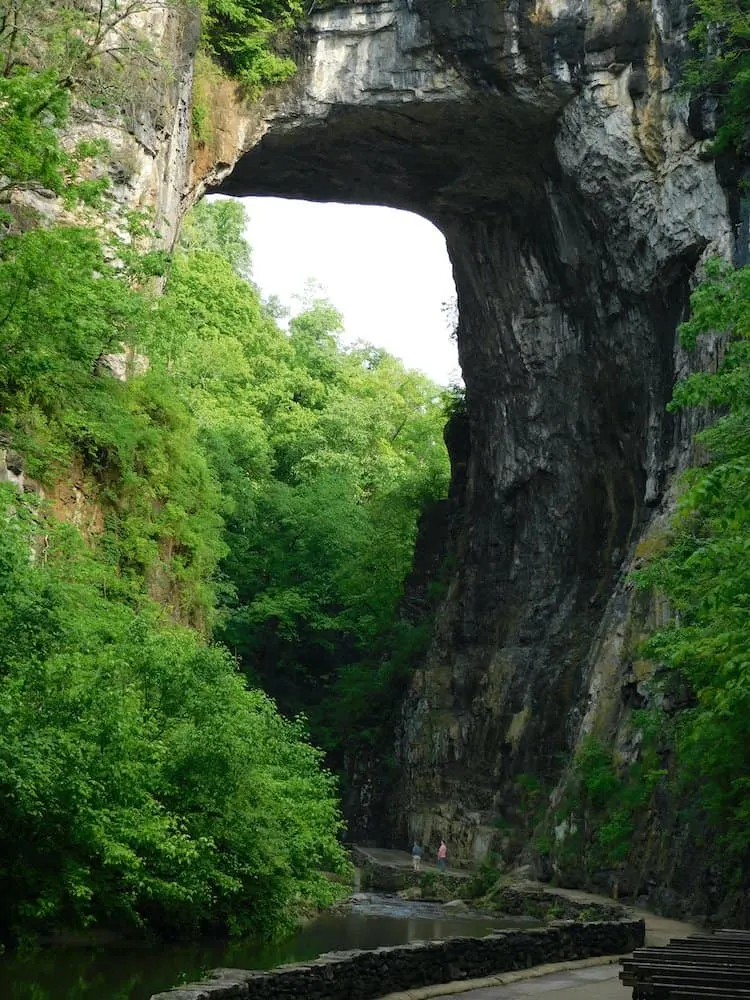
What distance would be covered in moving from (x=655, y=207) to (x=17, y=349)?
54.4ft

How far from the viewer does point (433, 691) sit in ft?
118

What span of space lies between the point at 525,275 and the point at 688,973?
2586 centimetres

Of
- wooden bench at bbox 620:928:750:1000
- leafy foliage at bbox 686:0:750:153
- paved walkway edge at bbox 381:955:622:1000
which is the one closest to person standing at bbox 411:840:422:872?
paved walkway edge at bbox 381:955:622:1000

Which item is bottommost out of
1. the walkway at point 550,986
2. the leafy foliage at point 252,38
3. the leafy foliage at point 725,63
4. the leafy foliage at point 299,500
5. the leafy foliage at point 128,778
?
the walkway at point 550,986

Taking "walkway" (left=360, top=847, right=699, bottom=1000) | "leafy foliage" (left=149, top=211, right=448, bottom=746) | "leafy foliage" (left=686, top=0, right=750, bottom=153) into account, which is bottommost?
"walkway" (left=360, top=847, right=699, bottom=1000)

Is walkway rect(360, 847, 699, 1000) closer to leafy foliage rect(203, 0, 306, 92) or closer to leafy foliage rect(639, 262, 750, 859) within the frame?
leafy foliage rect(639, 262, 750, 859)

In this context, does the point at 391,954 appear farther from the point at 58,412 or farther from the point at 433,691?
the point at 433,691

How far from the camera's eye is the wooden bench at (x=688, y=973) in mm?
9617

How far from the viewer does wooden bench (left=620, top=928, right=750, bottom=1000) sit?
9617 millimetres

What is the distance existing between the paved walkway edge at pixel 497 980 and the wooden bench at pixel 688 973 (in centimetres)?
96

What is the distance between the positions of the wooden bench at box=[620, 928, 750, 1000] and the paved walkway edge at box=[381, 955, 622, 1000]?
96cm

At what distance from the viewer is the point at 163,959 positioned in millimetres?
14461

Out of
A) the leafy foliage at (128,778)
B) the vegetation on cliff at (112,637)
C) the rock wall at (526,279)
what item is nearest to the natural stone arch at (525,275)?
the rock wall at (526,279)

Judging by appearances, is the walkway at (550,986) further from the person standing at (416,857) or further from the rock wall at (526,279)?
the person standing at (416,857)
